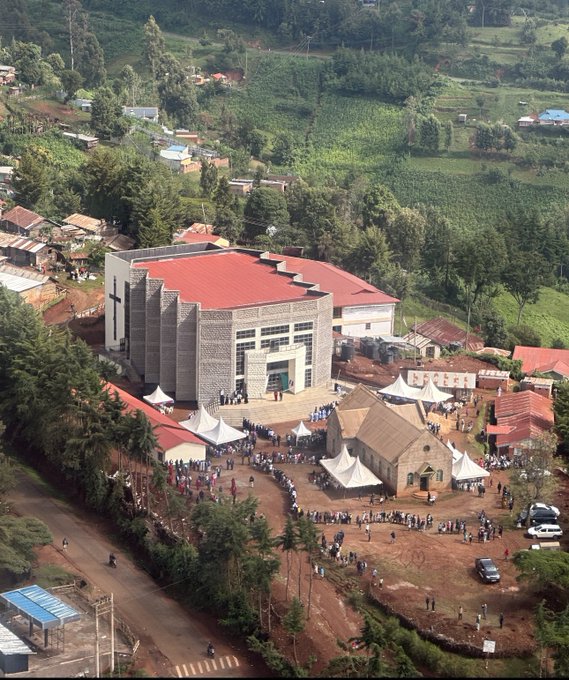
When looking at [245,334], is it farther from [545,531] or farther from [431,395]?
[545,531]

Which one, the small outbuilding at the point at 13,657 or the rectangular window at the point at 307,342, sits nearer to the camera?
the small outbuilding at the point at 13,657

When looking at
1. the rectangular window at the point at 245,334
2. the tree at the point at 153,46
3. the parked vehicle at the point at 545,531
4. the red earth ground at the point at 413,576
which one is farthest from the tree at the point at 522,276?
the tree at the point at 153,46

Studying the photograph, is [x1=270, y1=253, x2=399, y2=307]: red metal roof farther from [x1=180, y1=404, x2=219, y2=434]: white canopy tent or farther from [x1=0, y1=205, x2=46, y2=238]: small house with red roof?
[x1=0, y1=205, x2=46, y2=238]: small house with red roof

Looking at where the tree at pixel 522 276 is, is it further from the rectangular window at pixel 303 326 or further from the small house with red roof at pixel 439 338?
the rectangular window at pixel 303 326

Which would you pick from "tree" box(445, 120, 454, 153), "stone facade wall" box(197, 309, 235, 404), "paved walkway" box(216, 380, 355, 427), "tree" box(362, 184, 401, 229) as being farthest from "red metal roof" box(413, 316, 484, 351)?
"tree" box(445, 120, 454, 153)

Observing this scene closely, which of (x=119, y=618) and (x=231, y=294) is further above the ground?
(x=231, y=294)

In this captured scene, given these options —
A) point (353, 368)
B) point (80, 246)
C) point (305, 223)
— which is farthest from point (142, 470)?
point (305, 223)

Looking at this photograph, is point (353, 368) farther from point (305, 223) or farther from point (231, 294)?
point (305, 223)
